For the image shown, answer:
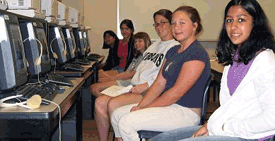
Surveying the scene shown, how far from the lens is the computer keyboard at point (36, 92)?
58.6 inches

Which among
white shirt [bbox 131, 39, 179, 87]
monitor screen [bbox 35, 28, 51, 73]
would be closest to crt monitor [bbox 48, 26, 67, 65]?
monitor screen [bbox 35, 28, 51, 73]

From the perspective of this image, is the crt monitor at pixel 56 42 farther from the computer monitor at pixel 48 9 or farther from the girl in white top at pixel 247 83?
the girl in white top at pixel 247 83

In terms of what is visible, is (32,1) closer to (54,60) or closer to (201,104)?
(54,60)

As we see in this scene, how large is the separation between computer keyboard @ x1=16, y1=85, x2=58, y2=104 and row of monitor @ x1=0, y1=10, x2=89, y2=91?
0.13ft

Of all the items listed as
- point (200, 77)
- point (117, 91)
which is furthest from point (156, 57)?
point (200, 77)

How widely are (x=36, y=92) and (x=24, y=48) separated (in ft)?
1.60

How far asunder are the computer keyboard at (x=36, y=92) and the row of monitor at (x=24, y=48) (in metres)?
0.04

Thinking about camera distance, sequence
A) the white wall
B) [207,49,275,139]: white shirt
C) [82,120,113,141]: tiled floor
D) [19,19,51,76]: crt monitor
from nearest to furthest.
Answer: [207,49,275,139]: white shirt, [19,19,51,76]: crt monitor, [82,120,113,141]: tiled floor, the white wall

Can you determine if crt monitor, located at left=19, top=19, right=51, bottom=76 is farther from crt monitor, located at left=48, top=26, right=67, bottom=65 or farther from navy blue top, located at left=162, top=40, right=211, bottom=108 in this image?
navy blue top, located at left=162, top=40, right=211, bottom=108

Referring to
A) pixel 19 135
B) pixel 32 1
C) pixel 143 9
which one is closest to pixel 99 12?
pixel 143 9

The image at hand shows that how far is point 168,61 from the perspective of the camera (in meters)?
2.18

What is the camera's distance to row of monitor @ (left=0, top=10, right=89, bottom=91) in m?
1.50

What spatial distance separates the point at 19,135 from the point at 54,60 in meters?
1.52

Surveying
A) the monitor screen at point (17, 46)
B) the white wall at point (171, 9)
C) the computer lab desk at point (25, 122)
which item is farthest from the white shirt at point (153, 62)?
the white wall at point (171, 9)
